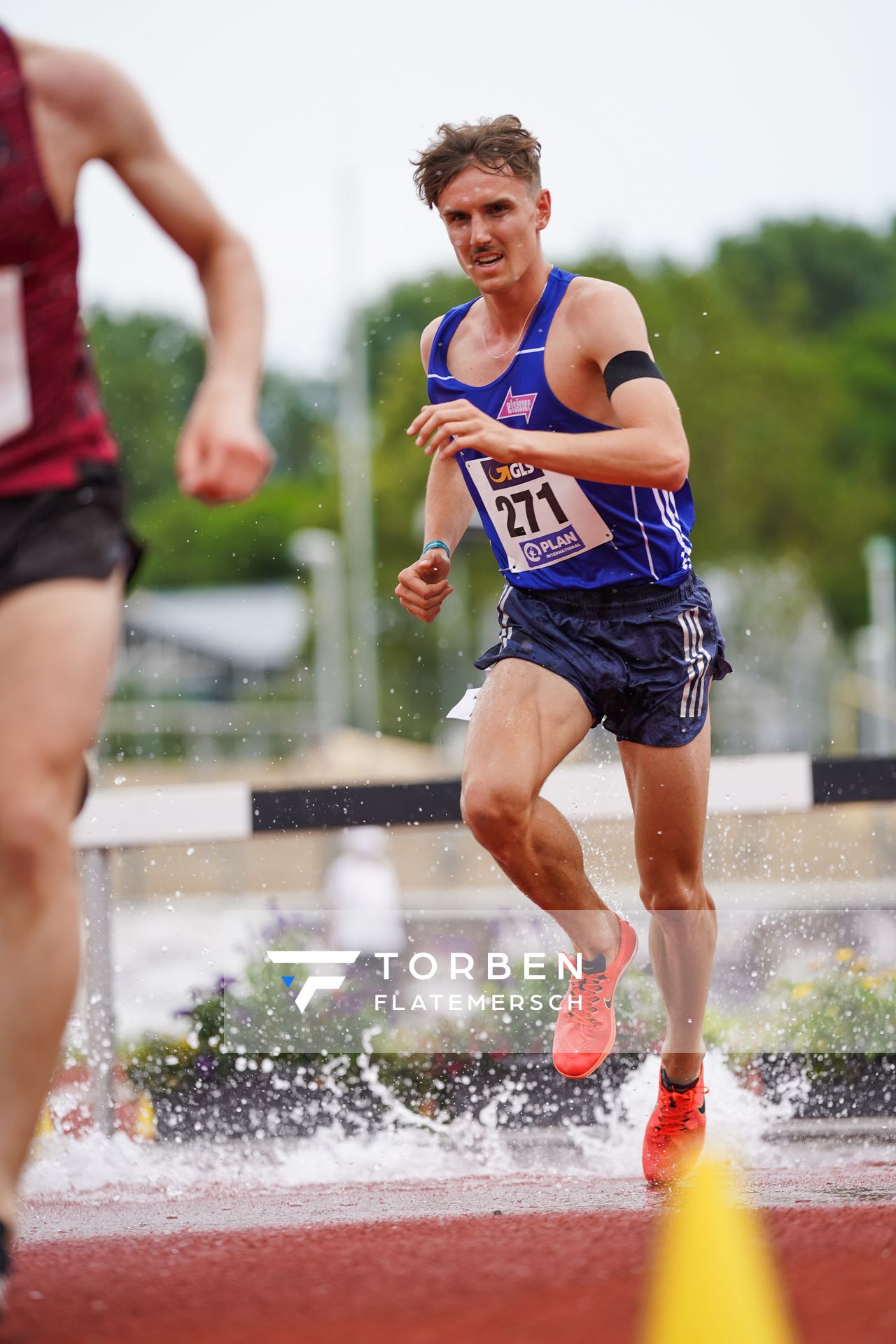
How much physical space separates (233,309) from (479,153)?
4.79ft

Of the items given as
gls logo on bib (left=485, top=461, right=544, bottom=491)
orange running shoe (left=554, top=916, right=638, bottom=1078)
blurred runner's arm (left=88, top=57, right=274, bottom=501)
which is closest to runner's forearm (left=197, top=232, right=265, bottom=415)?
blurred runner's arm (left=88, top=57, right=274, bottom=501)

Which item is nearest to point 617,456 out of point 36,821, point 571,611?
point 571,611

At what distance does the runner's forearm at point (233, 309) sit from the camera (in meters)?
2.80

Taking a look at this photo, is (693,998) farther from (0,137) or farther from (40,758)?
(0,137)

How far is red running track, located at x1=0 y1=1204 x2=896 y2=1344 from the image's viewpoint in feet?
8.05

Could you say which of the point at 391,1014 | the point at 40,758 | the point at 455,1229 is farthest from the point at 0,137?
the point at 391,1014

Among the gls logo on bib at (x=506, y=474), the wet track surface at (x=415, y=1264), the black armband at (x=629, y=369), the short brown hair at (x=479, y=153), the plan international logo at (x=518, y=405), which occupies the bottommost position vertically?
the wet track surface at (x=415, y=1264)

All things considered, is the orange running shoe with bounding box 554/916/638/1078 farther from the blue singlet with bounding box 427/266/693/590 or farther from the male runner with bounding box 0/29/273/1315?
the male runner with bounding box 0/29/273/1315

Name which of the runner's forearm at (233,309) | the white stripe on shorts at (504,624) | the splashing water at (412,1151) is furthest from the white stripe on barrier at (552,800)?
the runner's forearm at (233,309)

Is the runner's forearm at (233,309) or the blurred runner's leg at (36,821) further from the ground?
the runner's forearm at (233,309)

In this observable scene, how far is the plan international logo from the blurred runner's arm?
1.25 m

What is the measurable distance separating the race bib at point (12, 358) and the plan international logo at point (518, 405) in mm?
1662

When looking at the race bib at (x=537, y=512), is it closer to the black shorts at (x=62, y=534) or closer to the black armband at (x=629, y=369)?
the black armband at (x=629, y=369)

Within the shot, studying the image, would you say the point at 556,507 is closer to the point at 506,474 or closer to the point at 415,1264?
the point at 506,474
